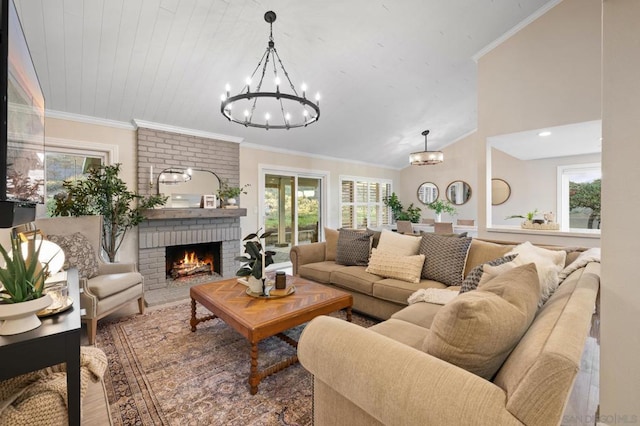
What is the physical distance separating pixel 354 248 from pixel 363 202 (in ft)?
13.2

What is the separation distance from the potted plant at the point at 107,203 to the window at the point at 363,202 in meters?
4.13

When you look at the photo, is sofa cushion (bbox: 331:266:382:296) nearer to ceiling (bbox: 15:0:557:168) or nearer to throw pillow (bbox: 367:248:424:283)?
throw pillow (bbox: 367:248:424:283)

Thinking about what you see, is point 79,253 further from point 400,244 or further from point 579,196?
point 579,196

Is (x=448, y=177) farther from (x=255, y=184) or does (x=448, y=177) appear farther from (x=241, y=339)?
(x=241, y=339)

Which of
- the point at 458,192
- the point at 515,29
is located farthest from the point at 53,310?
the point at 458,192

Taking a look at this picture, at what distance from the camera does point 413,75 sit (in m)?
4.08

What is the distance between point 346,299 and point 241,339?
0.98m

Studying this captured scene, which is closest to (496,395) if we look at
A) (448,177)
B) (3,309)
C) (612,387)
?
(612,387)

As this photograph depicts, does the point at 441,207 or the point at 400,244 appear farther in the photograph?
the point at 441,207

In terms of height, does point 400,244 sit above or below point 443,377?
above

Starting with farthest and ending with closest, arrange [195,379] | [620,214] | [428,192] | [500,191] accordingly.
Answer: [428,192] < [500,191] < [195,379] < [620,214]

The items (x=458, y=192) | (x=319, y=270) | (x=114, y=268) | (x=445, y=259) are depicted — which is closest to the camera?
(x=445, y=259)

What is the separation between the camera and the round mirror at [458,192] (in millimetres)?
6855

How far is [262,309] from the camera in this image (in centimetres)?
205
